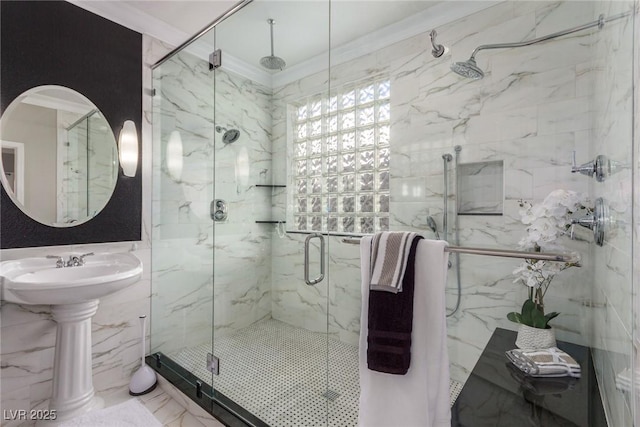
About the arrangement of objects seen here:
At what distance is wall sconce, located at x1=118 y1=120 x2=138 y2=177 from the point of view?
214 centimetres

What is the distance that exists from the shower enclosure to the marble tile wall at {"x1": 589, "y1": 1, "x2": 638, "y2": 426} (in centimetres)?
2

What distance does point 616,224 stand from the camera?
844 mm

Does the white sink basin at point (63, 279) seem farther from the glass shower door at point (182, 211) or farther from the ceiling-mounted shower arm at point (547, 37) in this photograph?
the ceiling-mounted shower arm at point (547, 37)

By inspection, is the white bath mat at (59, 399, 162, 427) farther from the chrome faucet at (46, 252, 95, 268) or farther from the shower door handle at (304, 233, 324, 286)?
the shower door handle at (304, 233, 324, 286)

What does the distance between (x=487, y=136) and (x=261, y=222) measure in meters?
1.56

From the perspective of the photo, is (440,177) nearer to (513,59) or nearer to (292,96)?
(513,59)

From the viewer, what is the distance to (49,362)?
1831mm

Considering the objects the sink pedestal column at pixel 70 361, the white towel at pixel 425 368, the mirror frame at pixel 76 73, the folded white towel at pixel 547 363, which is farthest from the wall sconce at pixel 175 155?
the folded white towel at pixel 547 363

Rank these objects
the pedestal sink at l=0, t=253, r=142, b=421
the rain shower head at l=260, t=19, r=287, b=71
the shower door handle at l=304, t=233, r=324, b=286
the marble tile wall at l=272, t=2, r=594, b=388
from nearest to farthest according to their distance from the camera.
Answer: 1. the marble tile wall at l=272, t=2, r=594, b=388
2. the pedestal sink at l=0, t=253, r=142, b=421
3. the shower door handle at l=304, t=233, r=324, b=286
4. the rain shower head at l=260, t=19, r=287, b=71

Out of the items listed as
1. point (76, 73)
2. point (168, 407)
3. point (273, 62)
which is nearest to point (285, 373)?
point (168, 407)

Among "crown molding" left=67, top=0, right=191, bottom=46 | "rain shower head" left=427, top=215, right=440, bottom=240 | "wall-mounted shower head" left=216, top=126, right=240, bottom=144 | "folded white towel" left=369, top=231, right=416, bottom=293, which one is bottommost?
"folded white towel" left=369, top=231, right=416, bottom=293

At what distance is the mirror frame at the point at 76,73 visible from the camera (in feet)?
5.61

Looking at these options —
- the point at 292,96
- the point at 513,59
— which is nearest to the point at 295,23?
the point at 292,96

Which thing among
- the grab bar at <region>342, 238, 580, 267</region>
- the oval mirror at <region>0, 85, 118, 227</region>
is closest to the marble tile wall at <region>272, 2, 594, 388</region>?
the grab bar at <region>342, 238, 580, 267</region>
